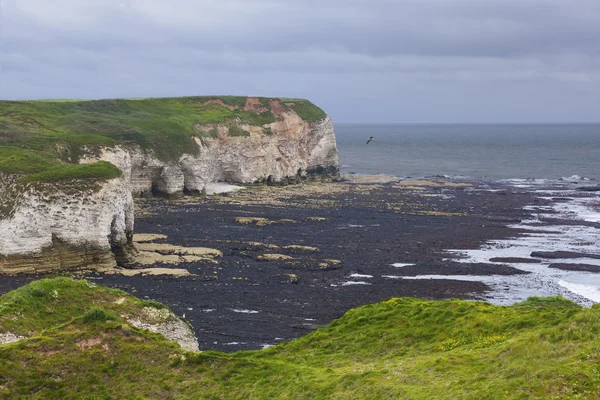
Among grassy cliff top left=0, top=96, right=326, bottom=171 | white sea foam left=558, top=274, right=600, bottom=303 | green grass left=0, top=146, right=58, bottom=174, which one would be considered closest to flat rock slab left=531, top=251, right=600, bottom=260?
white sea foam left=558, top=274, right=600, bottom=303

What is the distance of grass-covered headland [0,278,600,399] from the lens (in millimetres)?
20219

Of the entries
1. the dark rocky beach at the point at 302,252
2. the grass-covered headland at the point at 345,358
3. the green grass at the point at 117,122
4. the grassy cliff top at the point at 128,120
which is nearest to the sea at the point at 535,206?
the dark rocky beach at the point at 302,252

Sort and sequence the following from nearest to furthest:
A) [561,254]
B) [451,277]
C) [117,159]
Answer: [451,277]
[561,254]
[117,159]

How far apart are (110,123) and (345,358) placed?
6663cm

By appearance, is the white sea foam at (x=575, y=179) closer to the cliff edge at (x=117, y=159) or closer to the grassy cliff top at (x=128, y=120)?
the cliff edge at (x=117, y=159)

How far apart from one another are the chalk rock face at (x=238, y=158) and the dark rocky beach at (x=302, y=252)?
3694 millimetres

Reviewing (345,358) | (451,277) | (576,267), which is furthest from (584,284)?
(345,358)

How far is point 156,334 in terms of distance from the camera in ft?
86.7

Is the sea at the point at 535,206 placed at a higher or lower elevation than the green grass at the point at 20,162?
lower

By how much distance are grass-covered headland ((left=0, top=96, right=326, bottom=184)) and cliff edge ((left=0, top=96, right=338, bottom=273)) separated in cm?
16

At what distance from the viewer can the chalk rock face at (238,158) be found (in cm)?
8119

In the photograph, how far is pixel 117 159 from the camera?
70500mm

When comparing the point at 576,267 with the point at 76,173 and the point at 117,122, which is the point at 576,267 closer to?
the point at 76,173

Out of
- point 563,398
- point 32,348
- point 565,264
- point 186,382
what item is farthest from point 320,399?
point 565,264
